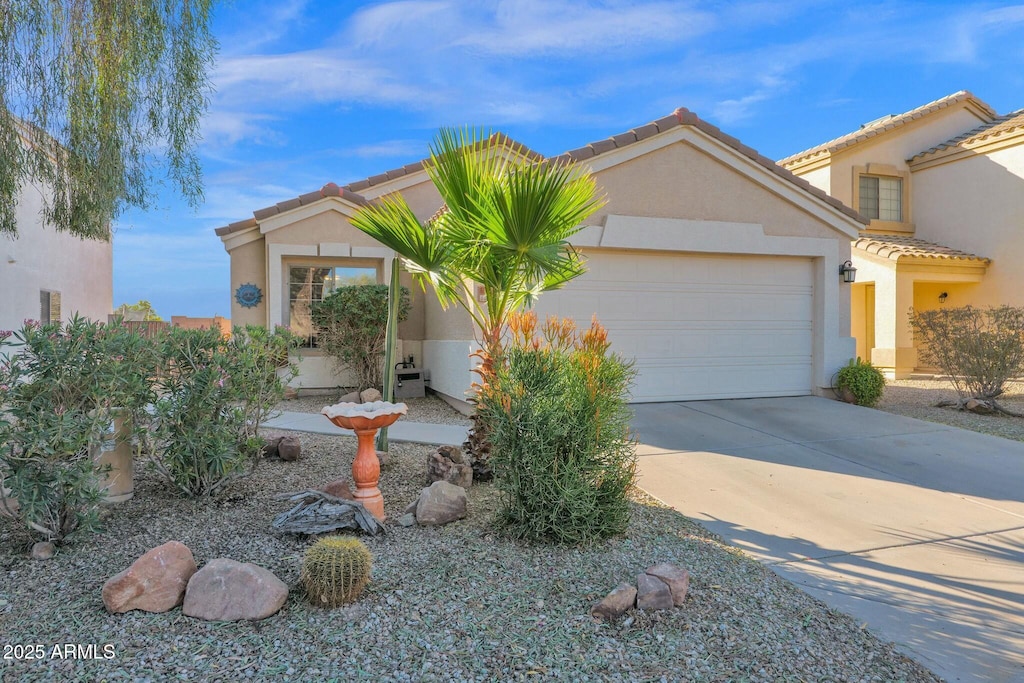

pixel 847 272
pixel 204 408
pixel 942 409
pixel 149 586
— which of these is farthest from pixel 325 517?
pixel 942 409

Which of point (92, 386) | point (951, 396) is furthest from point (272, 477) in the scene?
point (951, 396)

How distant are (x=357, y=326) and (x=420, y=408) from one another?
6.18 feet

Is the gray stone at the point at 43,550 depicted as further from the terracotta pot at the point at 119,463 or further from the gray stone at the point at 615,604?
the gray stone at the point at 615,604

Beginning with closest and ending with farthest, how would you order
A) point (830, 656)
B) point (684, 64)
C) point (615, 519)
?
point (830, 656) → point (615, 519) → point (684, 64)

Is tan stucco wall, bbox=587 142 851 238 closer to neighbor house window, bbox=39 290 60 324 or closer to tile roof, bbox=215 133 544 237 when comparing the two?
tile roof, bbox=215 133 544 237

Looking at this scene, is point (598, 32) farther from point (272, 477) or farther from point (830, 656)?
point (830, 656)

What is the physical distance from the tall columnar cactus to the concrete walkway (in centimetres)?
377

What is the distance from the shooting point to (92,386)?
3816mm

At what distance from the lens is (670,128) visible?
366 inches

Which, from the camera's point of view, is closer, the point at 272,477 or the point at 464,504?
the point at 464,504

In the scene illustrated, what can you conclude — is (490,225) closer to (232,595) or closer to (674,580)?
(674,580)

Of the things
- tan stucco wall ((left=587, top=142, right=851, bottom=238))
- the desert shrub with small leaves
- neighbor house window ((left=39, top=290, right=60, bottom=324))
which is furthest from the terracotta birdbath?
neighbor house window ((left=39, top=290, right=60, bottom=324))

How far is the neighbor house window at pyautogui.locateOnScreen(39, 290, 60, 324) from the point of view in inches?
554

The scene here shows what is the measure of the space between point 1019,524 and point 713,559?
2.87m
